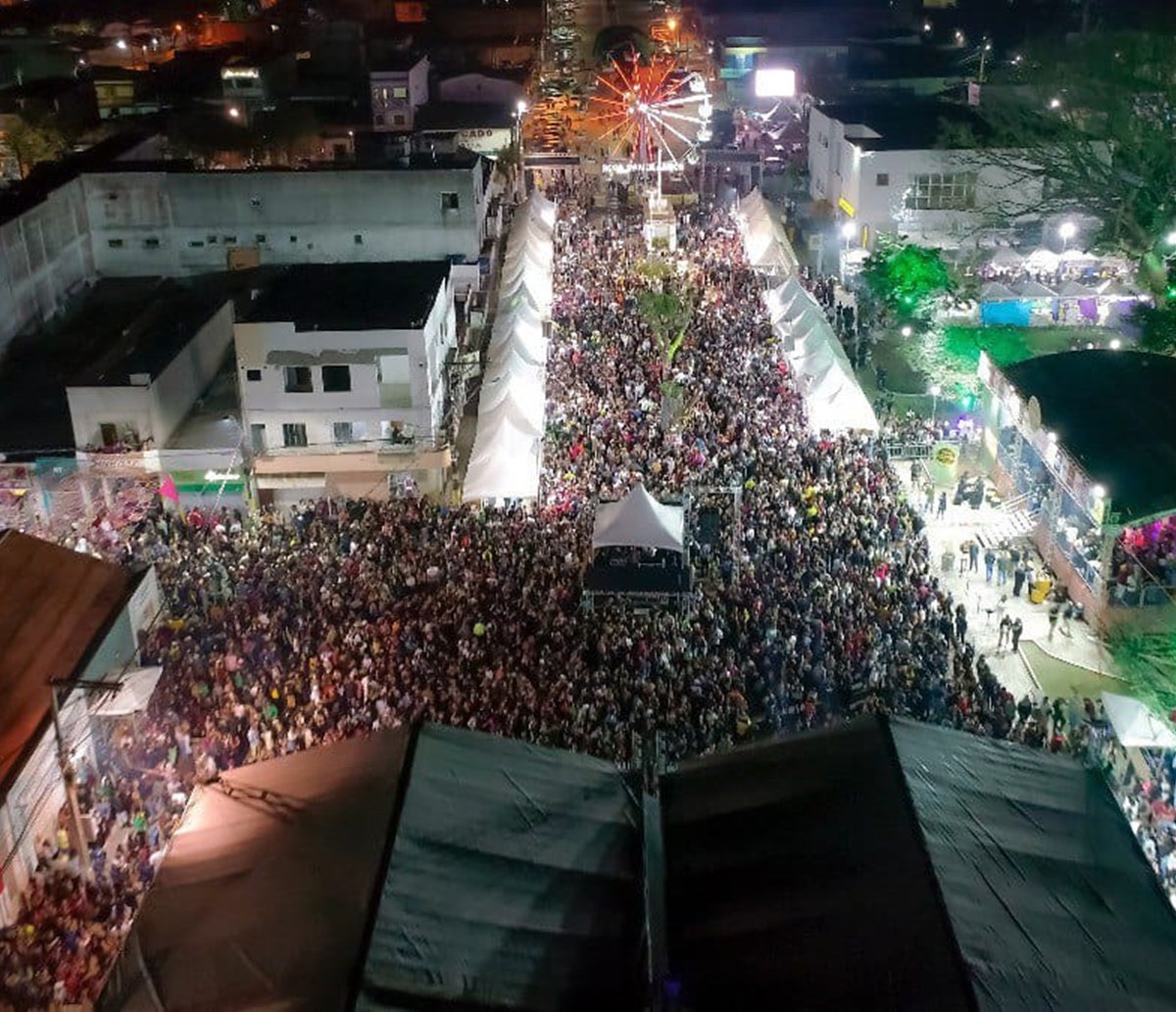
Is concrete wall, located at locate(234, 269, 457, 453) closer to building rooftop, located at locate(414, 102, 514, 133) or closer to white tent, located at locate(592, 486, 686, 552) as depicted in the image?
white tent, located at locate(592, 486, 686, 552)

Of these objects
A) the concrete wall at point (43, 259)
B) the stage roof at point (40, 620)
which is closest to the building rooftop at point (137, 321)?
the concrete wall at point (43, 259)

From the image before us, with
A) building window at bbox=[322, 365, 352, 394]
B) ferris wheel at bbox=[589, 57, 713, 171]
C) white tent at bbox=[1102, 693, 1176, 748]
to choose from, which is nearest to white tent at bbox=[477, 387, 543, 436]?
building window at bbox=[322, 365, 352, 394]

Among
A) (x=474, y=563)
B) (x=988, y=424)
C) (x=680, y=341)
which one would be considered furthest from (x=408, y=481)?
(x=988, y=424)

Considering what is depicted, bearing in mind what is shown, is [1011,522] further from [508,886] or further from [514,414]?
[508,886]

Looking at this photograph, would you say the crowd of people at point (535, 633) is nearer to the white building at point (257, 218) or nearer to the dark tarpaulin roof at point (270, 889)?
the dark tarpaulin roof at point (270, 889)

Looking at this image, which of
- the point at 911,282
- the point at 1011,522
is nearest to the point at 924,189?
the point at 911,282

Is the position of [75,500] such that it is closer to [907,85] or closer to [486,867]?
[486,867]
